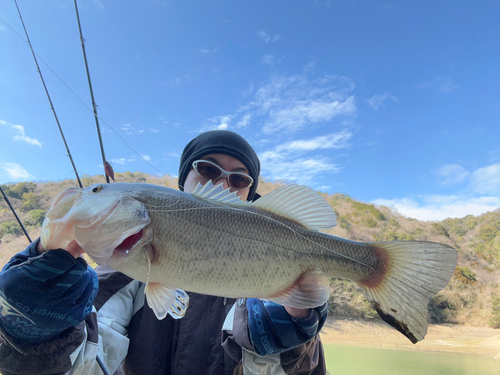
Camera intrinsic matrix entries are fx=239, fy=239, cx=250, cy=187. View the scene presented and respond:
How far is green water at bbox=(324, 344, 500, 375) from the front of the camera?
6297 millimetres

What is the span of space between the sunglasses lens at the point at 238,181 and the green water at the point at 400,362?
6283 millimetres

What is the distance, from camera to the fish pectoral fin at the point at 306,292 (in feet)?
3.12

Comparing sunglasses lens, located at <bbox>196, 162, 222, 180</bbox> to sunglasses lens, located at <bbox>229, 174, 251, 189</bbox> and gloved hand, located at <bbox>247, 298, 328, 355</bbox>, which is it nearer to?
sunglasses lens, located at <bbox>229, 174, 251, 189</bbox>

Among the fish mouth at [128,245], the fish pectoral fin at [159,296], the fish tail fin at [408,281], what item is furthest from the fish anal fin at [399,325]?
the fish mouth at [128,245]

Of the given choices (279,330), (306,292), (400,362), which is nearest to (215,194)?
(306,292)

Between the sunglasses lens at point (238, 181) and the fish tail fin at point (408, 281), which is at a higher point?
the sunglasses lens at point (238, 181)

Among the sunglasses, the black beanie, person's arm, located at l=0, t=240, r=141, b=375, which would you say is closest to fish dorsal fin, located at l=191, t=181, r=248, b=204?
person's arm, located at l=0, t=240, r=141, b=375

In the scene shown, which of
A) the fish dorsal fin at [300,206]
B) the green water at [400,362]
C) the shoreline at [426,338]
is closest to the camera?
the fish dorsal fin at [300,206]

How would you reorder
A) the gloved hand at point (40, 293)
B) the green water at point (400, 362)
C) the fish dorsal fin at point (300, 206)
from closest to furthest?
1. the gloved hand at point (40, 293)
2. the fish dorsal fin at point (300, 206)
3. the green water at point (400, 362)

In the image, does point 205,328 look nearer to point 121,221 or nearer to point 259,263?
point 259,263

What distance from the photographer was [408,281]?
0.94 metres

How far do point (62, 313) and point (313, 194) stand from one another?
1110 millimetres

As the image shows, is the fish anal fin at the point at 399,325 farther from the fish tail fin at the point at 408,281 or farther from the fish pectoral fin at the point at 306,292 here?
the fish pectoral fin at the point at 306,292

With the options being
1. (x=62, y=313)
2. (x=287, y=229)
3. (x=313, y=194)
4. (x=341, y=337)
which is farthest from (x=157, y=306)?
(x=341, y=337)
